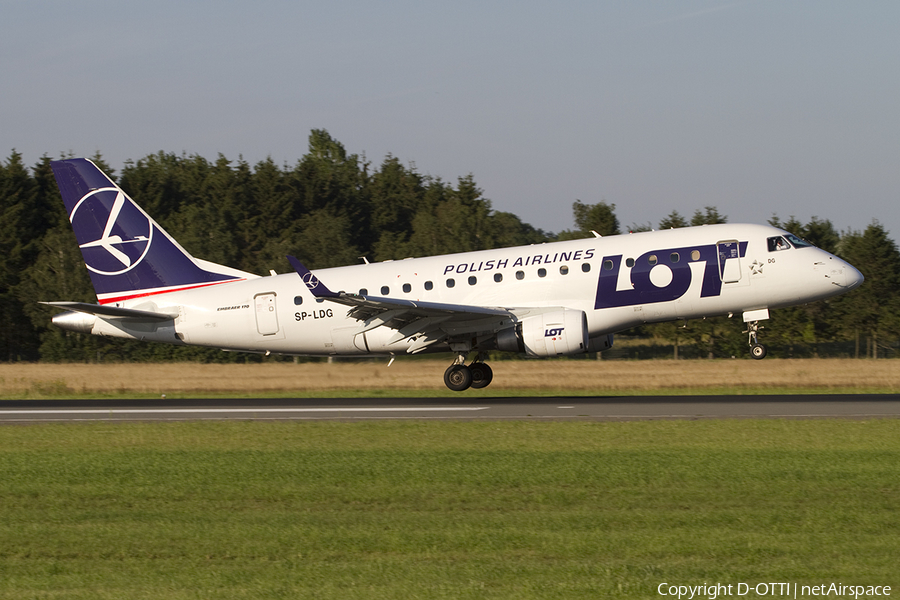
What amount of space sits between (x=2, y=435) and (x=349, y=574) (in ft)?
46.7

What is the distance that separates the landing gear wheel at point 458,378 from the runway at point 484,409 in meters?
0.52

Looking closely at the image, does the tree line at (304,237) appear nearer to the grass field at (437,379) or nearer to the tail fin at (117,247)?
the grass field at (437,379)

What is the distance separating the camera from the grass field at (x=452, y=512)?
8688 millimetres

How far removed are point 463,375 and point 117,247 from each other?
1190 centimetres

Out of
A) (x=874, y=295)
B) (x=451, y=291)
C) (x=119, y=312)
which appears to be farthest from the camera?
(x=874, y=295)

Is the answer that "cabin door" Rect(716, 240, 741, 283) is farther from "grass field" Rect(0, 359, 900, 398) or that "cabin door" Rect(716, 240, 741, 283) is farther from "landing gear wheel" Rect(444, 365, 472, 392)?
"landing gear wheel" Rect(444, 365, 472, 392)

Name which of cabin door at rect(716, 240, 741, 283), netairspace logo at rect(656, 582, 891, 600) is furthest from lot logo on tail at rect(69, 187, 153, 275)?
netairspace logo at rect(656, 582, 891, 600)

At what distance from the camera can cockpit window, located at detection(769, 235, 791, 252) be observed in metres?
25.7

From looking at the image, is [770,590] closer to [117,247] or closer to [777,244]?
[777,244]

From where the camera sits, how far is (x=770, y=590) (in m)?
8.15

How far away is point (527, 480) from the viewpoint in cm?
1334

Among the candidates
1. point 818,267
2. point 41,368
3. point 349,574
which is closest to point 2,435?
point 349,574

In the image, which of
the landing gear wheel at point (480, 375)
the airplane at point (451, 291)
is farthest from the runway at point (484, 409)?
the airplane at point (451, 291)

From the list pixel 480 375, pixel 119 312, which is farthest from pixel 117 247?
pixel 480 375
